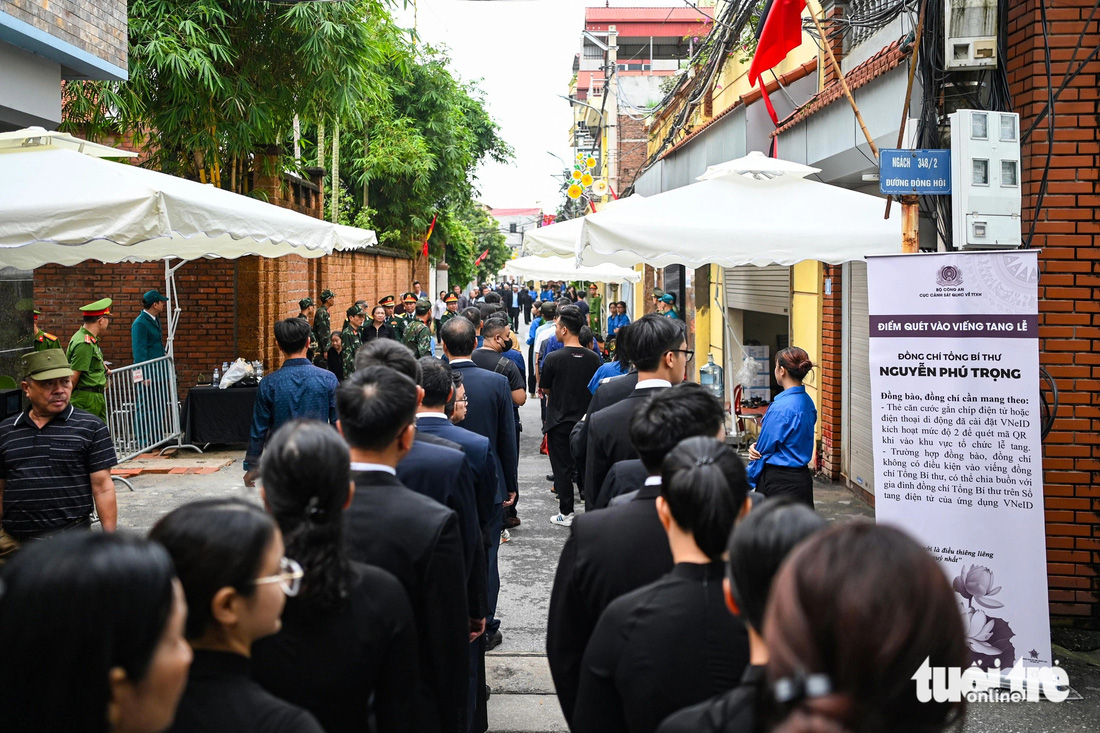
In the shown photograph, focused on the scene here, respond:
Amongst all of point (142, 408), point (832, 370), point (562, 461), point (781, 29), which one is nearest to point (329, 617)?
point (562, 461)

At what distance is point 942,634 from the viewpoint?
→ 140 centimetres

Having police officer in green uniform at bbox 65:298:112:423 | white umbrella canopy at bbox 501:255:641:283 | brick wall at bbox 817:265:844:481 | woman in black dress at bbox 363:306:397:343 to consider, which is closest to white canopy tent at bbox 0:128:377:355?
police officer in green uniform at bbox 65:298:112:423

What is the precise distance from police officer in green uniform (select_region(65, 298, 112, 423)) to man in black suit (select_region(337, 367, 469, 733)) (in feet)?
23.4

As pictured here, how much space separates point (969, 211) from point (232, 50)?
10568mm

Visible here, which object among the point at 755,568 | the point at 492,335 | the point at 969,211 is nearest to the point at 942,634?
the point at 755,568

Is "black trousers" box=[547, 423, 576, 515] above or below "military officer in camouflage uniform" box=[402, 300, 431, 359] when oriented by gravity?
below

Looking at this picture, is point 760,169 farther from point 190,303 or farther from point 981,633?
point 190,303

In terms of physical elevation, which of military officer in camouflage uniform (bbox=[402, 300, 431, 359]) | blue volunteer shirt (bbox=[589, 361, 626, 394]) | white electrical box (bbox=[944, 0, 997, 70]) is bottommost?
blue volunteer shirt (bbox=[589, 361, 626, 394])

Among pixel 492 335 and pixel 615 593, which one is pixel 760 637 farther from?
pixel 492 335

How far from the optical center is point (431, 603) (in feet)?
9.59

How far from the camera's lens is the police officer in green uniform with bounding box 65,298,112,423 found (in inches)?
364

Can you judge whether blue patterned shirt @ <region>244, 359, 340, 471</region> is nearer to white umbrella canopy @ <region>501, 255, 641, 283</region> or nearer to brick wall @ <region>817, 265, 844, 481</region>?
brick wall @ <region>817, 265, 844, 481</region>

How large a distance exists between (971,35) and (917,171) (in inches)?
44.0

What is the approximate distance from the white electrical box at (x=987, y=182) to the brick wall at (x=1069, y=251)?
507 mm
